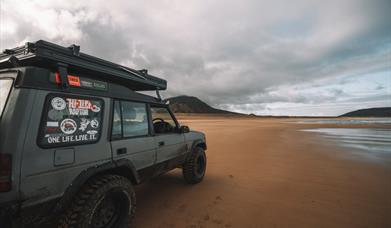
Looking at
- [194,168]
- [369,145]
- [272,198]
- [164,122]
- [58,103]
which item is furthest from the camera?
[369,145]

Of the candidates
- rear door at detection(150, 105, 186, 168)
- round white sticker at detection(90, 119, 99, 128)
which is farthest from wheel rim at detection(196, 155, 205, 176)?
round white sticker at detection(90, 119, 99, 128)

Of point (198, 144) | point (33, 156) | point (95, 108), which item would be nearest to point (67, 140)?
point (33, 156)

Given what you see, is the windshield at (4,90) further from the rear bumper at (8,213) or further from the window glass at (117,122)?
the window glass at (117,122)

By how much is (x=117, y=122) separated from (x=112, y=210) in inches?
46.1

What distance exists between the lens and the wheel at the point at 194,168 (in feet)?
15.2

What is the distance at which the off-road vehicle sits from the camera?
1.77 meters

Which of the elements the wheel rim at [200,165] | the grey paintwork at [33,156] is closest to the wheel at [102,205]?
the grey paintwork at [33,156]

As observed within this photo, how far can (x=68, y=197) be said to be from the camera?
2119 mm

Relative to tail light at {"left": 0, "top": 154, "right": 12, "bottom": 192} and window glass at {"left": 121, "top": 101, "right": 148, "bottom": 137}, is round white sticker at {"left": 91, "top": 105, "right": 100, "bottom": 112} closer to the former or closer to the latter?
window glass at {"left": 121, "top": 101, "right": 148, "bottom": 137}

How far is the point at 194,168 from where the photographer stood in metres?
4.66

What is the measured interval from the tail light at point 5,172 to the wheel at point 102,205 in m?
0.68

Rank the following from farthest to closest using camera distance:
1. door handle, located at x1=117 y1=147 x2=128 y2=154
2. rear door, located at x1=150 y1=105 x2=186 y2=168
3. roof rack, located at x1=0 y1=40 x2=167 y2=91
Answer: rear door, located at x1=150 y1=105 x2=186 y2=168 → door handle, located at x1=117 y1=147 x2=128 y2=154 → roof rack, located at x1=0 y1=40 x2=167 y2=91

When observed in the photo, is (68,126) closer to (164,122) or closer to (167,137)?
(167,137)

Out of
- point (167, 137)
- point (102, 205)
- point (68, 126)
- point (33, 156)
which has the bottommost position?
point (102, 205)
